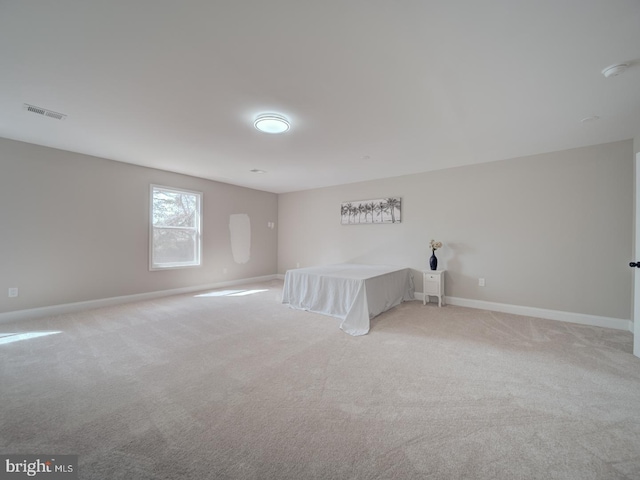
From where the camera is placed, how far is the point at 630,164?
3.27 m

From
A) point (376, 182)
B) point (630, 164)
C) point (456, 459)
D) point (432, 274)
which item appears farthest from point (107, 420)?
point (630, 164)

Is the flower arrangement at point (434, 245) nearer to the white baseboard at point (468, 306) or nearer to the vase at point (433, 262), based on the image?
the vase at point (433, 262)

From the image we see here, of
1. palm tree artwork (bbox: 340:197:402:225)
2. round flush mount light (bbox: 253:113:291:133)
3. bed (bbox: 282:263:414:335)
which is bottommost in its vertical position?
bed (bbox: 282:263:414:335)

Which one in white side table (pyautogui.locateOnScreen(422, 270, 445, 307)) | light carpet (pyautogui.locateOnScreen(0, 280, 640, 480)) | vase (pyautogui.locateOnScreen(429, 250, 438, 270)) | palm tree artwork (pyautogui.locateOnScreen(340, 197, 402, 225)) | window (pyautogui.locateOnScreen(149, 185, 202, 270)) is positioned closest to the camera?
light carpet (pyautogui.locateOnScreen(0, 280, 640, 480))

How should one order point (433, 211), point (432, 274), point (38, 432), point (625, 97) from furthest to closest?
point (433, 211)
point (432, 274)
point (625, 97)
point (38, 432)

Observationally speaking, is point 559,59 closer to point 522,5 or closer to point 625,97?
point 522,5

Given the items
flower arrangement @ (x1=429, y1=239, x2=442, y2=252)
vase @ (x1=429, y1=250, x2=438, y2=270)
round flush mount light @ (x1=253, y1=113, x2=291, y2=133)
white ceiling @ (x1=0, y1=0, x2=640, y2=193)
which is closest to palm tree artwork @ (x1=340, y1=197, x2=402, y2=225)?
flower arrangement @ (x1=429, y1=239, x2=442, y2=252)

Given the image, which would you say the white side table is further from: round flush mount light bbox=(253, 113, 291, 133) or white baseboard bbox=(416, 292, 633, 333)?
round flush mount light bbox=(253, 113, 291, 133)

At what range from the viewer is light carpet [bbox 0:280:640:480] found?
52.9 inches

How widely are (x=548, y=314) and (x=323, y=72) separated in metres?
4.35

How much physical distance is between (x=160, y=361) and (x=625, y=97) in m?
4.84

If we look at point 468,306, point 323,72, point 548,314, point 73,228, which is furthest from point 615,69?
point 73,228

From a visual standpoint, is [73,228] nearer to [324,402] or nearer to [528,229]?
[324,402]

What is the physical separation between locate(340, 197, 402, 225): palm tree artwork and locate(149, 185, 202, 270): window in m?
3.17
